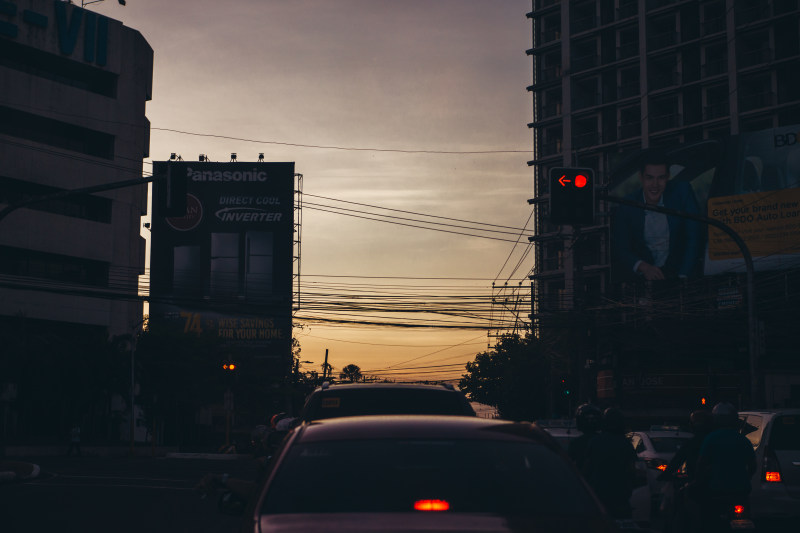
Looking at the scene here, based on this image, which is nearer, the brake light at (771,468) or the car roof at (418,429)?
the car roof at (418,429)

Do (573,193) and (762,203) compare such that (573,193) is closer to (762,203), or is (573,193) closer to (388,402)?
(388,402)

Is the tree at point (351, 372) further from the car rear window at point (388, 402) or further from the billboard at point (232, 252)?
the car rear window at point (388, 402)

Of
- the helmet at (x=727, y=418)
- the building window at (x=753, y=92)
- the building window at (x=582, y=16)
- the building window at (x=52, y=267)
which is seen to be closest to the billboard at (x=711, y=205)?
the building window at (x=753, y=92)

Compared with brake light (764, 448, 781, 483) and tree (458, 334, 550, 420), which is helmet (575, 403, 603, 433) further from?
tree (458, 334, 550, 420)

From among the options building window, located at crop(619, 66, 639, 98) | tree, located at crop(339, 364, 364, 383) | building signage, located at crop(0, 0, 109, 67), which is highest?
building window, located at crop(619, 66, 639, 98)

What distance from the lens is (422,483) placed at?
14.2ft

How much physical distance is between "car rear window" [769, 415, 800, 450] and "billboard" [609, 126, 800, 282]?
39.9 meters

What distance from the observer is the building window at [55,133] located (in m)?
58.2

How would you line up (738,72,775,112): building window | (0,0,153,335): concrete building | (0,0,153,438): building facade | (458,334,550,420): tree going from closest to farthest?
(0,0,153,438): building facade, (0,0,153,335): concrete building, (738,72,775,112): building window, (458,334,550,420): tree

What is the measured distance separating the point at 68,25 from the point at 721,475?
57.2 metres

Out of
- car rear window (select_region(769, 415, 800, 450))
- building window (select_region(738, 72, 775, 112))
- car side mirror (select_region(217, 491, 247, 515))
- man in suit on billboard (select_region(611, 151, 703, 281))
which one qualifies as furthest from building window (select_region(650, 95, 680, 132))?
car side mirror (select_region(217, 491, 247, 515))

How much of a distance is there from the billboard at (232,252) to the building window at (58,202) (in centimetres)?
1885

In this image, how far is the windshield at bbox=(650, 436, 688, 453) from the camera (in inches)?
706

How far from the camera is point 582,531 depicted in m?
4.00
